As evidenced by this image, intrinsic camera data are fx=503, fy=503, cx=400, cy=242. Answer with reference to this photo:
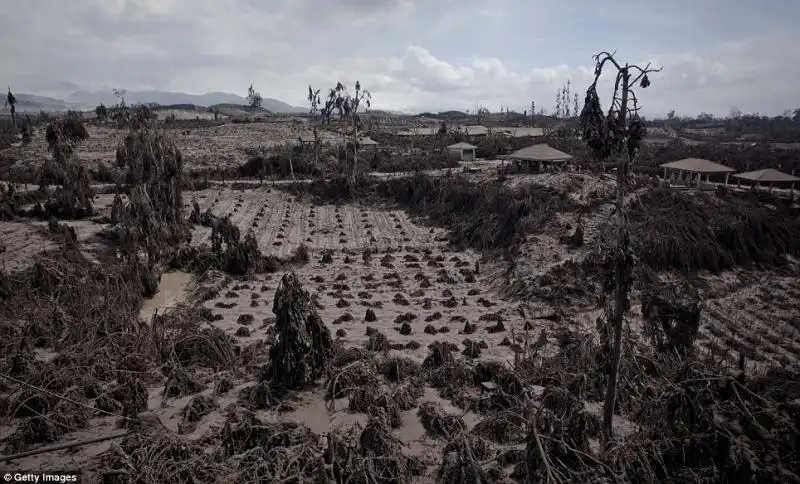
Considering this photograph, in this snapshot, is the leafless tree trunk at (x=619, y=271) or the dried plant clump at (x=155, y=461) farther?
the dried plant clump at (x=155, y=461)

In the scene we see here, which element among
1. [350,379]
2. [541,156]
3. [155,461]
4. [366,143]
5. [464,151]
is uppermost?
[366,143]

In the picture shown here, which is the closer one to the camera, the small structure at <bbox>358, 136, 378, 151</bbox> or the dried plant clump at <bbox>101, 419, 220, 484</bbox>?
the dried plant clump at <bbox>101, 419, 220, 484</bbox>

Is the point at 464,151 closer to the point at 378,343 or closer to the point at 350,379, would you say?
the point at 378,343

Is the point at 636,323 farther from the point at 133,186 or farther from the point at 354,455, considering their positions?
the point at 133,186

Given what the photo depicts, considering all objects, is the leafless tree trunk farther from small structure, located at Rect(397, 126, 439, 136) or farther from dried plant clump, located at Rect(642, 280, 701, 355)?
small structure, located at Rect(397, 126, 439, 136)

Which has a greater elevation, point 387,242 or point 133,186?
point 133,186

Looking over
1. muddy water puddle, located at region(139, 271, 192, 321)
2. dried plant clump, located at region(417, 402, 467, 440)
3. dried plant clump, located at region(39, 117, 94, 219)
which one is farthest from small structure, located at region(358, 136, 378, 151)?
dried plant clump, located at region(417, 402, 467, 440)

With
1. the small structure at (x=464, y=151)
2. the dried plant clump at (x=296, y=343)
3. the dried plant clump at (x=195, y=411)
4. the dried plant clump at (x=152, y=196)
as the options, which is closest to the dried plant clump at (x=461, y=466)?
the dried plant clump at (x=296, y=343)

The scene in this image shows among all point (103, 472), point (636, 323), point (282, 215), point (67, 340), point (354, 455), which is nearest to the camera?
point (103, 472)

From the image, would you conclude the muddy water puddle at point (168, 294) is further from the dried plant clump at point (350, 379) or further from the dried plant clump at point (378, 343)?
the dried plant clump at point (350, 379)

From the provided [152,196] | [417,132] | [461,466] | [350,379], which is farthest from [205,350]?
[417,132]

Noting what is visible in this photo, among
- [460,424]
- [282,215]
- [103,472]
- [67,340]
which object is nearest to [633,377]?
[460,424]

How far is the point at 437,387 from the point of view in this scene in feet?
38.5

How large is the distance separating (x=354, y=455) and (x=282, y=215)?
24.4 m
